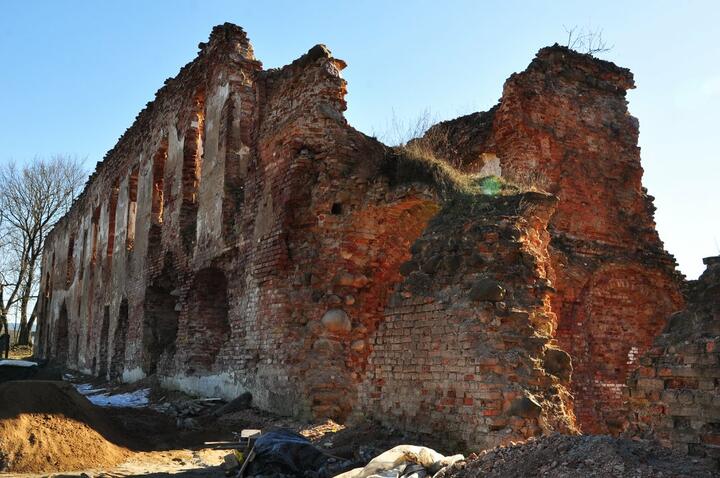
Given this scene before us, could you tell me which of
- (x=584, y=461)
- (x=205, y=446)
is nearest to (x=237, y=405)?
(x=205, y=446)

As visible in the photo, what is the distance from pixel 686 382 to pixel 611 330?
654cm

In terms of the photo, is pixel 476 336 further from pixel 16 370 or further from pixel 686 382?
pixel 16 370

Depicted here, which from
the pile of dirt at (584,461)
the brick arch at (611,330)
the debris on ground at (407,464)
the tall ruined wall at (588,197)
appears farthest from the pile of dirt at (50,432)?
the brick arch at (611,330)

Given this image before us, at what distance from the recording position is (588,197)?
36.1 feet

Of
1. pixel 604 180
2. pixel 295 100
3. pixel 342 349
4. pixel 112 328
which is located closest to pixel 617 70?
pixel 604 180

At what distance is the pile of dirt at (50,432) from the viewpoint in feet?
19.8

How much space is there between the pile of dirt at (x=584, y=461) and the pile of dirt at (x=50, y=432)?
389 cm

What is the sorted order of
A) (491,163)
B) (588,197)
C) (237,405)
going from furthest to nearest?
(491,163) < (588,197) < (237,405)

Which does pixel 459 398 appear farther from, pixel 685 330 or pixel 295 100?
pixel 295 100

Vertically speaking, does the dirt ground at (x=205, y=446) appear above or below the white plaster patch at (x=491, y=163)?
below

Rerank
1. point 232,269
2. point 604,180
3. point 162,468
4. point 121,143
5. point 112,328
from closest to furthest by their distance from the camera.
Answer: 1. point 162,468
2. point 232,269
3. point 604,180
4. point 112,328
5. point 121,143

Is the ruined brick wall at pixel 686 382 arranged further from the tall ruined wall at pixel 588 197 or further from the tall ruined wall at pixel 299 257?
the tall ruined wall at pixel 588 197

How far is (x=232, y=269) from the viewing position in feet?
34.0

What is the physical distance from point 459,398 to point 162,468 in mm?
2959
